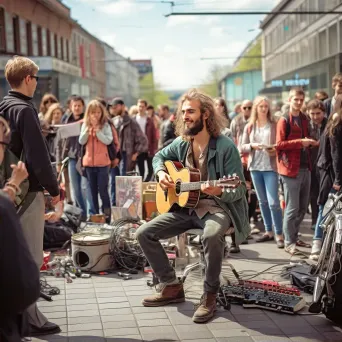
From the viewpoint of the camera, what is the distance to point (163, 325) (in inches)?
187

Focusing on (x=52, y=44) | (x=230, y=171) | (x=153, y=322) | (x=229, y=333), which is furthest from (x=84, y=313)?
(x=52, y=44)

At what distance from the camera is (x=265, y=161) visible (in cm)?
764

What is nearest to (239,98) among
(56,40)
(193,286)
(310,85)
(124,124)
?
(310,85)

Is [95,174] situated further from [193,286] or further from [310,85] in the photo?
[310,85]

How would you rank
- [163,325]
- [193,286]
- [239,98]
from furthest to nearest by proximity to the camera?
[239,98], [193,286], [163,325]

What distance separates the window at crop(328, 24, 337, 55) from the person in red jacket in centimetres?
2623

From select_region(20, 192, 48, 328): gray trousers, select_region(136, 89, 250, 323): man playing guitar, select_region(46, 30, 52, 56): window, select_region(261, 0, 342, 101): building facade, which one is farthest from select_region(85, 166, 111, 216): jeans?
select_region(46, 30, 52, 56): window

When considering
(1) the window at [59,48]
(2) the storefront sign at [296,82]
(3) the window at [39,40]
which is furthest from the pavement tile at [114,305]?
(2) the storefront sign at [296,82]

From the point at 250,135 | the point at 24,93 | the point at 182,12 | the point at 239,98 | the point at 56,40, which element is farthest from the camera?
the point at 239,98

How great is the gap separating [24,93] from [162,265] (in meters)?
1.94

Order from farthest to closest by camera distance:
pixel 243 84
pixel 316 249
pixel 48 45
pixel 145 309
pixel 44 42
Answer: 1. pixel 243 84
2. pixel 48 45
3. pixel 44 42
4. pixel 316 249
5. pixel 145 309

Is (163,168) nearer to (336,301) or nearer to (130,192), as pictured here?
(336,301)

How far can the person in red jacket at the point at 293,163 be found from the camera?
7.19 meters

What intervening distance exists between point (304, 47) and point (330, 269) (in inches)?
1517
